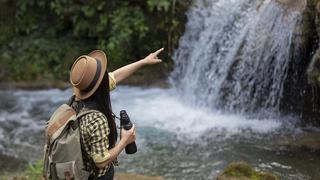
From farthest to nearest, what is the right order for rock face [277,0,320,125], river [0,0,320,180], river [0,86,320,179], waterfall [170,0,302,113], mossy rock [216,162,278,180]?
waterfall [170,0,302,113]
rock face [277,0,320,125]
river [0,0,320,180]
river [0,86,320,179]
mossy rock [216,162,278,180]

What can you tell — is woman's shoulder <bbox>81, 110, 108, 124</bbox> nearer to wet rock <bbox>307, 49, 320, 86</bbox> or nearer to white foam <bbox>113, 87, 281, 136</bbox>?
wet rock <bbox>307, 49, 320, 86</bbox>

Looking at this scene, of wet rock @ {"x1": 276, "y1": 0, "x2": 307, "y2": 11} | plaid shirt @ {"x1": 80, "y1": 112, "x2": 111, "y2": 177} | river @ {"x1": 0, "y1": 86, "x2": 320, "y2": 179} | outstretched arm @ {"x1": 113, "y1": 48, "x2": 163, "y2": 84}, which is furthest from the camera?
wet rock @ {"x1": 276, "y1": 0, "x2": 307, "y2": 11}

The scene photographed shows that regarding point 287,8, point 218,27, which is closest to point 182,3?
point 218,27

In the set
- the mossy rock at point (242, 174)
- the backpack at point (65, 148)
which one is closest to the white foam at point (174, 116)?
the mossy rock at point (242, 174)

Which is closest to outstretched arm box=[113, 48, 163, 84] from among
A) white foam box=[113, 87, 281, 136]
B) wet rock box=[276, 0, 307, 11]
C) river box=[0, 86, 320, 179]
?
river box=[0, 86, 320, 179]

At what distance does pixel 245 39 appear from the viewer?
30.0 ft

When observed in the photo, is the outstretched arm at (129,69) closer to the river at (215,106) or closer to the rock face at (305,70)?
the river at (215,106)

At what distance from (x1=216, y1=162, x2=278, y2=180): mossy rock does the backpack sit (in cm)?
271

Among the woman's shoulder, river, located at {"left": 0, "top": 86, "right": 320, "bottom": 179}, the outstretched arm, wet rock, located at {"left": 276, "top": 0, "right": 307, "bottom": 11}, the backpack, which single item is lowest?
river, located at {"left": 0, "top": 86, "right": 320, "bottom": 179}

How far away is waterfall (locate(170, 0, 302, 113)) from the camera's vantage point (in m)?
8.57

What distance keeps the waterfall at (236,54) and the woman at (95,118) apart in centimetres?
550

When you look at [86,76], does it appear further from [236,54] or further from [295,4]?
[236,54]

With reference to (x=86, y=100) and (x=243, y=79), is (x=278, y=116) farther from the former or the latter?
(x=86, y=100)

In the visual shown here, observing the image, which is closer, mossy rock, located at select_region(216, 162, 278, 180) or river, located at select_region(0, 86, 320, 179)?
mossy rock, located at select_region(216, 162, 278, 180)
